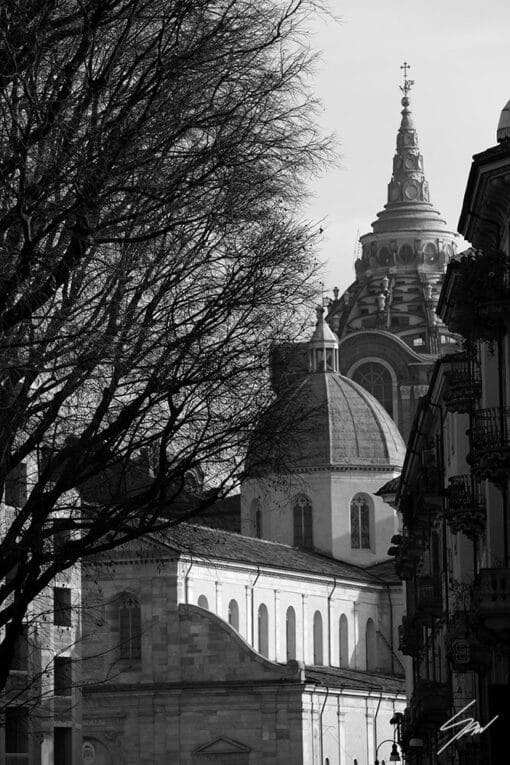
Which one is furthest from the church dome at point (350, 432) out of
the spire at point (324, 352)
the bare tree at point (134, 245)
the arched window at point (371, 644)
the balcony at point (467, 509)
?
the bare tree at point (134, 245)

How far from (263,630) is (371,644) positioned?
12085 mm

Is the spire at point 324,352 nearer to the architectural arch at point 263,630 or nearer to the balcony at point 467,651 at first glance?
the architectural arch at point 263,630

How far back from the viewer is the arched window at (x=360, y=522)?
14062 centimetres

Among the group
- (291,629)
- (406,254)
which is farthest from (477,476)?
(406,254)

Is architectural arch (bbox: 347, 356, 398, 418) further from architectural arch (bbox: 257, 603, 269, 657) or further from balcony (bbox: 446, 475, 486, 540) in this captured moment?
balcony (bbox: 446, 475, 486, 540)

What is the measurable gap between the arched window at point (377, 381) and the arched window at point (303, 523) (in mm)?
24008

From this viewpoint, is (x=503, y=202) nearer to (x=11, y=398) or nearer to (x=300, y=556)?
(x=11, y=398)

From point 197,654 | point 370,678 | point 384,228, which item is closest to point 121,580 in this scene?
point 197,654

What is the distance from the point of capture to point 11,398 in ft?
80.9

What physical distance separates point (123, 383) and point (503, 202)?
13.9 metres

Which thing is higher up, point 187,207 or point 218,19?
point 218,19

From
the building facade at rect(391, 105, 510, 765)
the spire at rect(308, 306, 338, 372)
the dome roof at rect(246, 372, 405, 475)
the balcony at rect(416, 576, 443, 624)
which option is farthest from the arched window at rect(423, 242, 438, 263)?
the building facade at rect(391, 105, 510, 765)

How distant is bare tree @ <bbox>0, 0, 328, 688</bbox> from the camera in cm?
2416

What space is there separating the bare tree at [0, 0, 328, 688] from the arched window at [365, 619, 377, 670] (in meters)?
110
